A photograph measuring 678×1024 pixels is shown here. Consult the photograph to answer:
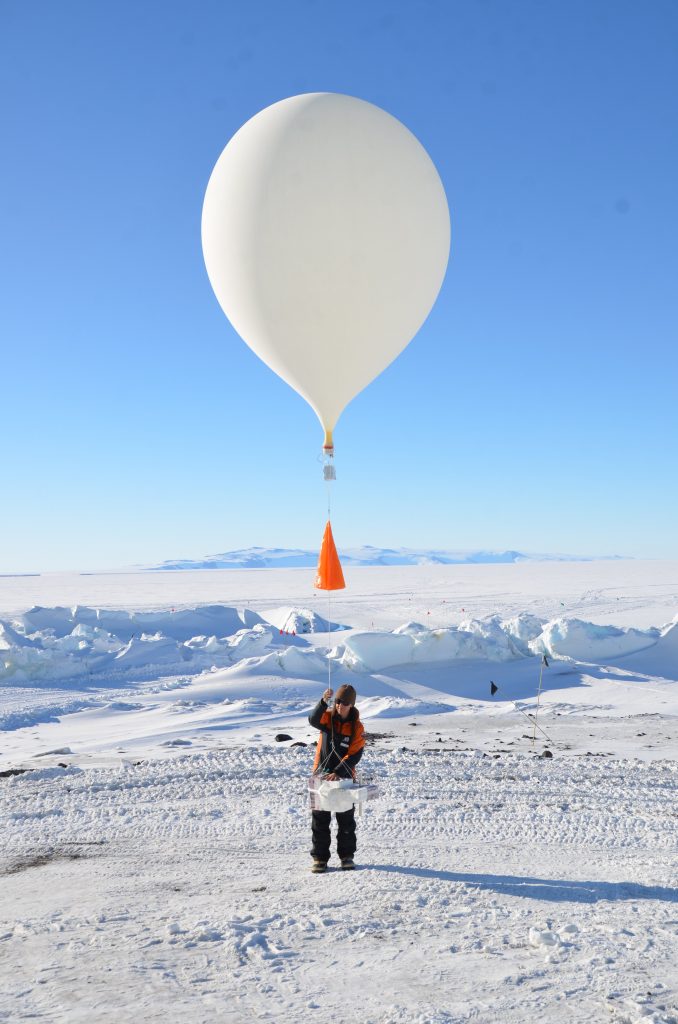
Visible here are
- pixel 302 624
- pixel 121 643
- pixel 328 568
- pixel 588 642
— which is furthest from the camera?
pixel 302 624

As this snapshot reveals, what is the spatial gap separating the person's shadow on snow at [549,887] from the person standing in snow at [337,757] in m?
0.30

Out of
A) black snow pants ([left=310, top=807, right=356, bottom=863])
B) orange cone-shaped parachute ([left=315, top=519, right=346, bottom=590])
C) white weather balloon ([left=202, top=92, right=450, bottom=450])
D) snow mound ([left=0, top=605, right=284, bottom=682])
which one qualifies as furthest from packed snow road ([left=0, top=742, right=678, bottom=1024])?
snow mound ([left=0, top=605, right=284, bottom=682])

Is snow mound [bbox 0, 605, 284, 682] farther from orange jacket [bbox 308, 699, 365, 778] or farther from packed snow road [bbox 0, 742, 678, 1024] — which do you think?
orange jacket [bbox 308, 699, 365, 778]

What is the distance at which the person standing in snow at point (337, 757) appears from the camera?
5.32 metres

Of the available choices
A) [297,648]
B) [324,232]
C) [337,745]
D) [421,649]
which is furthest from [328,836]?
[297,648]

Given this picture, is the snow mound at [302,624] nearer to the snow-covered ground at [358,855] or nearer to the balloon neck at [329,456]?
the snow-covered ground at [358,855]

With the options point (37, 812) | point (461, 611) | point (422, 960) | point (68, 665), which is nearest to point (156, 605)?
point (461, 611)

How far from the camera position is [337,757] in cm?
545

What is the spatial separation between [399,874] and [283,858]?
934 millimetres

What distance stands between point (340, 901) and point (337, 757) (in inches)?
38.8

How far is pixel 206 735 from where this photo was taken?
10.9 metres

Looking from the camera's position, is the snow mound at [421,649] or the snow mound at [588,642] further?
the snow mound at [588,642]

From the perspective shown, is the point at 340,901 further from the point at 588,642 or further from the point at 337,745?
the point at 588,642

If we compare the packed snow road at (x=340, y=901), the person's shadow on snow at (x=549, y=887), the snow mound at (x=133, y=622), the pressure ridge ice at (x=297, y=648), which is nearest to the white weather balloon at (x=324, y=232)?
the packed snow road at (x=340, y=901)
